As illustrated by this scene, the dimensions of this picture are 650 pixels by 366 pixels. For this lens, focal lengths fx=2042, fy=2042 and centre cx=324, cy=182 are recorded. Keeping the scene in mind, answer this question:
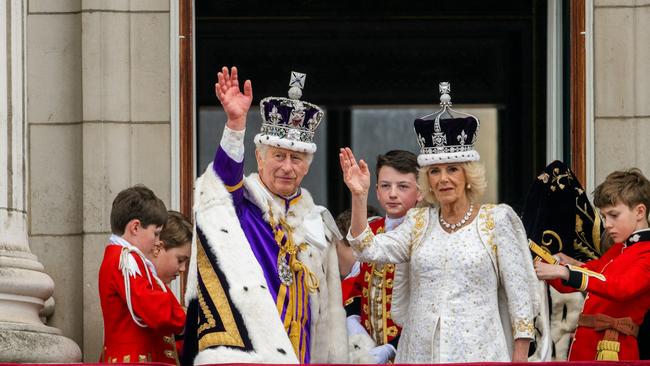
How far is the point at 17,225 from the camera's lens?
36.0 ft

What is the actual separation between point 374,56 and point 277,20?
87 cm

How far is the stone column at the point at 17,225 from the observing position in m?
10.6

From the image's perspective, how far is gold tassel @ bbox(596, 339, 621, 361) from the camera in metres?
9.84

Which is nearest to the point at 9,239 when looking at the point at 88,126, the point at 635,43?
the point at 88,126

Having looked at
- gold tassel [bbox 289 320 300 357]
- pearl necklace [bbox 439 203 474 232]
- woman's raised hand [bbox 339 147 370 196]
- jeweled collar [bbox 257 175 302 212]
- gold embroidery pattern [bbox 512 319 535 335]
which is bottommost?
gold tassel [bbox 289 320 300 357]

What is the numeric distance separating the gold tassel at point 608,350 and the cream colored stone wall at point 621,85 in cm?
216

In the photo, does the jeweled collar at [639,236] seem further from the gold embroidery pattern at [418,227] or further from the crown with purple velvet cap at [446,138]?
the gold embroidery pattern at [418,227]

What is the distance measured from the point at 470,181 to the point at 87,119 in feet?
10.3

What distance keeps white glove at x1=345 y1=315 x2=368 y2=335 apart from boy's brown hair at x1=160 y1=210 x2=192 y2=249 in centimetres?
95

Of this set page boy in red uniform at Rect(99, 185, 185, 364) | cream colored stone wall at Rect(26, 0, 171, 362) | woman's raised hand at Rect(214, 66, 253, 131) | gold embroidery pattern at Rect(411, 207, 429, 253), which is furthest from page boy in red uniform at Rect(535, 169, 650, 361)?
cream colored stone wall at Rect(26, 0, 171, 362)

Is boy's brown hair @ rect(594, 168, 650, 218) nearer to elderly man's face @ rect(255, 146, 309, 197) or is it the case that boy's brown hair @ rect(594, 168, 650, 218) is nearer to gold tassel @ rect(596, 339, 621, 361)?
gold tassel @ rect(596, 339, 621, 361)

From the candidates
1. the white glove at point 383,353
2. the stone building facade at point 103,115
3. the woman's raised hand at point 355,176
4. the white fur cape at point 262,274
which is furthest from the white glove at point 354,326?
the stone building facade at point 103,115

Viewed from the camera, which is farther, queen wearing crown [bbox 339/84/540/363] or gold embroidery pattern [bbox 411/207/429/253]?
gold embroidery pattern [bbox 411/207/429/253]

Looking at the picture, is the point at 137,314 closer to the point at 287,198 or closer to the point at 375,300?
the point at 287,198
